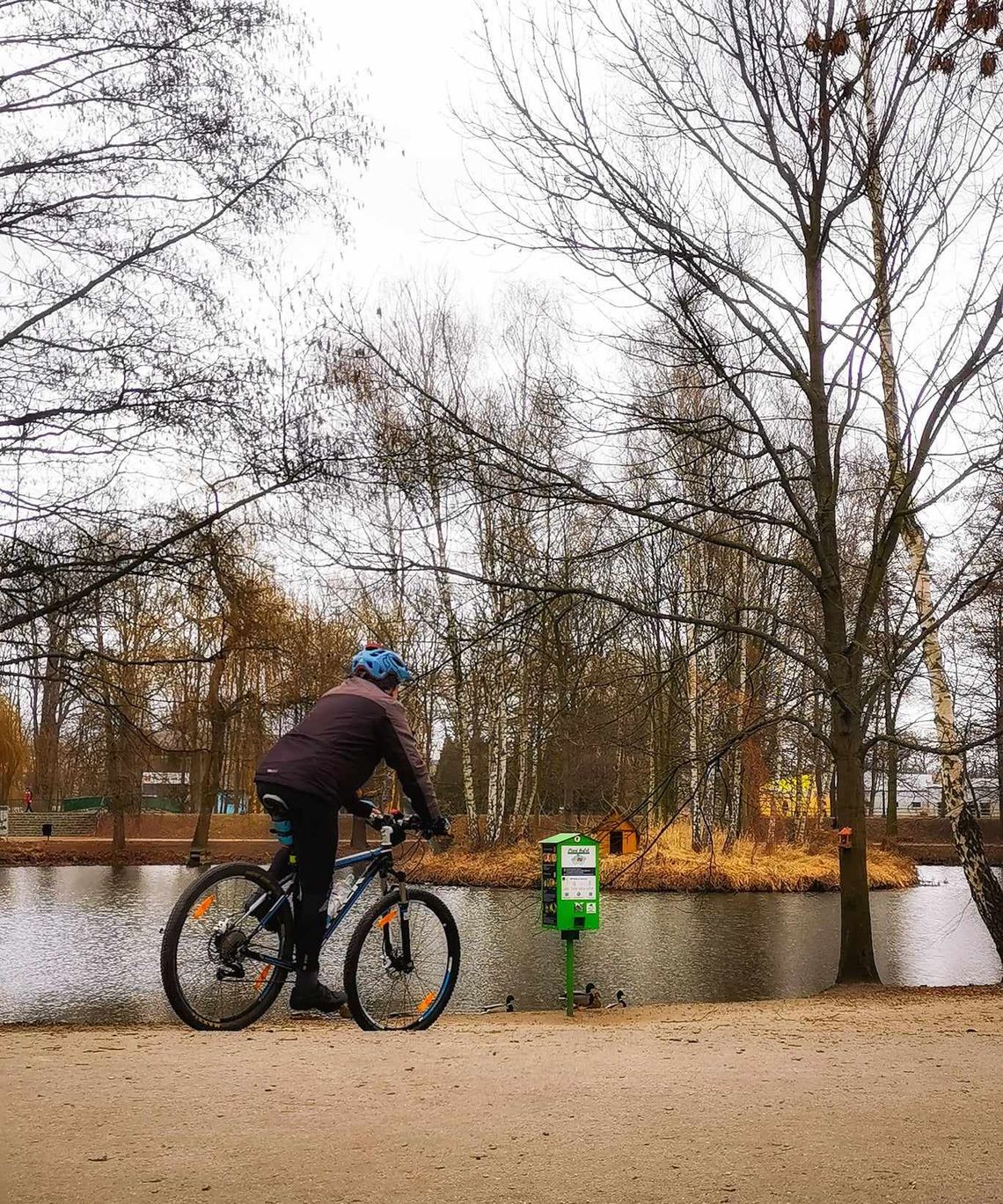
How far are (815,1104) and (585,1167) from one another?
1.47 m

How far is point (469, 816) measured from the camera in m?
31.1

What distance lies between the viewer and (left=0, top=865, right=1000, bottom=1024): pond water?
1284 cm

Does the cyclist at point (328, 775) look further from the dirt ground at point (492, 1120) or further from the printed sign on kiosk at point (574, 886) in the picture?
the printed sign on kiosk at point (574, 886)

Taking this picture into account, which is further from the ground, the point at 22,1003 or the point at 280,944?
the point at 280,944

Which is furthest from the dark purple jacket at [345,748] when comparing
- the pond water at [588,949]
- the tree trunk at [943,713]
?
the tree trunk at [943,713]

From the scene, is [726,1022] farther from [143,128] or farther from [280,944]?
[143,128]

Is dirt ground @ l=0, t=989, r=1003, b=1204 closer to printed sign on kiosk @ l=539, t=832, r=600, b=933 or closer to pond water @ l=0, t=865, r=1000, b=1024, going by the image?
printed sign on kiosk @ l=539, t=832, r=600, b=933

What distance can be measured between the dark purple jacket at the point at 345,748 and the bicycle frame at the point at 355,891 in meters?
0.53

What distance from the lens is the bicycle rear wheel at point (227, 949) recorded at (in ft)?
19.5

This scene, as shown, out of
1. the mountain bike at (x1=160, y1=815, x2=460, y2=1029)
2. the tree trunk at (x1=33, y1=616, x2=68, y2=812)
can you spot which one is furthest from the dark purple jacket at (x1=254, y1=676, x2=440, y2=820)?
the tree trunk at (x1=33, y1=616, x2=68, y2=812)

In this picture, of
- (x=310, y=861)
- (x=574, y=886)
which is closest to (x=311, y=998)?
(x=310, y=861)

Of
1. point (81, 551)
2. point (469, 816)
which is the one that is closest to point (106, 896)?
point (469, 816)

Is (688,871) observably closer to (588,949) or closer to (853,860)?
(588,949)

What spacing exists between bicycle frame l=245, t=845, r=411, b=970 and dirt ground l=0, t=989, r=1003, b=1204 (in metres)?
0.44
